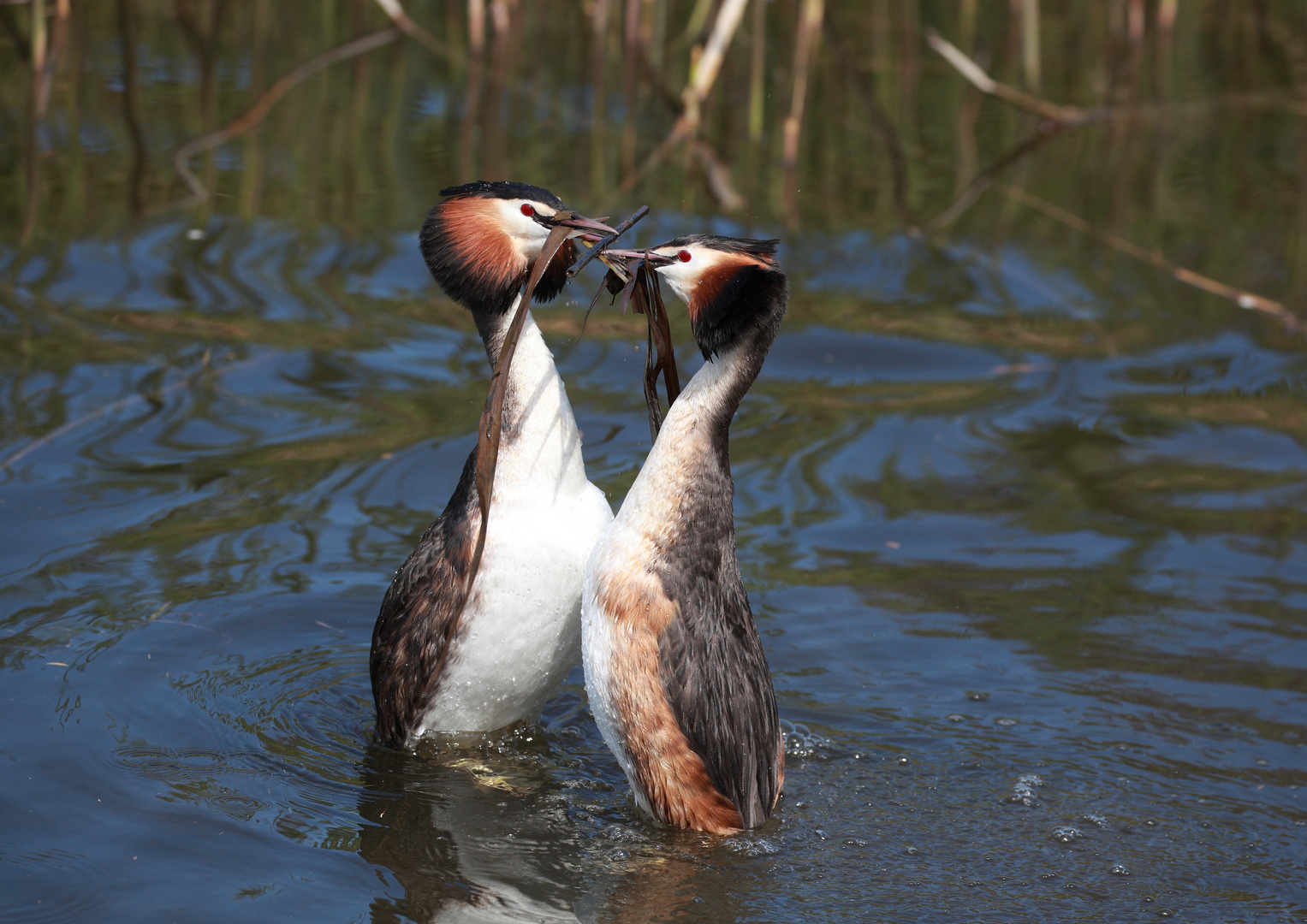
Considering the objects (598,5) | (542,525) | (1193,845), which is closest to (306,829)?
(542,525)

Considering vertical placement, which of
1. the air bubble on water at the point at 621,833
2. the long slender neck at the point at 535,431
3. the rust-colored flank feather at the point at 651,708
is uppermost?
the long slender neck at the point at 535,431

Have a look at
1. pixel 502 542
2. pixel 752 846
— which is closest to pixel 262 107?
pixel 502 542

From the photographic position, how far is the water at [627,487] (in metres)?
4.38

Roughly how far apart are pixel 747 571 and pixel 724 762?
5.68 ft

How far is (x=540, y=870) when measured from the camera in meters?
4.34

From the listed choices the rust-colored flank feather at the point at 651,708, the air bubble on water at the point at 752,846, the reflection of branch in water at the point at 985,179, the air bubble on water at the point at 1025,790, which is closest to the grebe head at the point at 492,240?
the rust-colored flank feather at the point at 651,708

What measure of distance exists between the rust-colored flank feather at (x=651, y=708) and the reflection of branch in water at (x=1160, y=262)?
5.66 m

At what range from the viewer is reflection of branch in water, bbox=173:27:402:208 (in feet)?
32.7

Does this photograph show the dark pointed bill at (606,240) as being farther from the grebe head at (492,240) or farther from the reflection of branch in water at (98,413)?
the reflection of branch in water at (98,413)

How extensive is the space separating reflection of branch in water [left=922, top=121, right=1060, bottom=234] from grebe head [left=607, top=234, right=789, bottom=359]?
216 inches

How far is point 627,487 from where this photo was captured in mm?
6738

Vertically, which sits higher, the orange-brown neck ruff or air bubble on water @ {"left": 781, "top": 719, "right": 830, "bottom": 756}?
the orange-brown neck ruff

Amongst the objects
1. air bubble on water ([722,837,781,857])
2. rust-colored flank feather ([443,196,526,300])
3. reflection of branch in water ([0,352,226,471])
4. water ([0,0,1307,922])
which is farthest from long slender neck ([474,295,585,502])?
reflection of branch in water ([0,352,226,471])

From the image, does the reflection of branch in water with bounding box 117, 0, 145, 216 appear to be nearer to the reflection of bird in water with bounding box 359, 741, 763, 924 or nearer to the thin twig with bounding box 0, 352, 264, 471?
the thin twig with bounding box 0, 352, 264, 471
